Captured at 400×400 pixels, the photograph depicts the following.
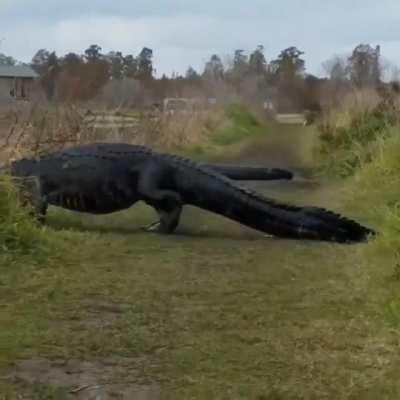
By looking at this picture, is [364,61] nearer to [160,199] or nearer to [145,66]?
[145,66]

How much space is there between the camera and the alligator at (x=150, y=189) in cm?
779

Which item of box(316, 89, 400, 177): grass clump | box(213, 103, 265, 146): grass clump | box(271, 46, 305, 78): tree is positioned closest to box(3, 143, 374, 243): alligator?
box(316, 89, 400, 177): grass clump

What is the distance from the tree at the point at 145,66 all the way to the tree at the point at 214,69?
9.14ft

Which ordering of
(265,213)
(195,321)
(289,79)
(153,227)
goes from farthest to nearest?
(289,79) → (153,227) → (265,213) → (195,321)

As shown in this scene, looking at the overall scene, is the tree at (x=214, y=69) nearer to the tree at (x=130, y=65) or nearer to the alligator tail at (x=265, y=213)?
the tree at (x=130, y=65)

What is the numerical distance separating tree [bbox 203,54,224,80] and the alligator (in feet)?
113

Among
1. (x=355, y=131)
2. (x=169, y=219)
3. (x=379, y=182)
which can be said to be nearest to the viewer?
(x=169, y=219)

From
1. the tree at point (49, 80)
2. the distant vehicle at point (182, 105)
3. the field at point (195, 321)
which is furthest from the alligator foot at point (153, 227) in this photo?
the distant vehicle at point (182, 105)

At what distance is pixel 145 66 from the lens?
39.7 meters

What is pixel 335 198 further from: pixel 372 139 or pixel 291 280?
pixel 291 280

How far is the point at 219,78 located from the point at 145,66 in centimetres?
476

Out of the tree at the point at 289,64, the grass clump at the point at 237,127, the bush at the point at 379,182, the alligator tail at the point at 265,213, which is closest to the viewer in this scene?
the alligator tail at the point at 265,213

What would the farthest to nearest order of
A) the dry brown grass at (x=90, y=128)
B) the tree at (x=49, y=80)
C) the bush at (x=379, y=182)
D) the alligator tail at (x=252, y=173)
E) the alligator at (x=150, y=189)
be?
the tree at (x=49, y=80) < the bush at (x=379, y=182) < the alligator tail at (x=252, y=173) < the dry brown grass at (x=90, y=128) < the alligator at (x=150, y=189)

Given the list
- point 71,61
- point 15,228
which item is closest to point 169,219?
point 15,228
